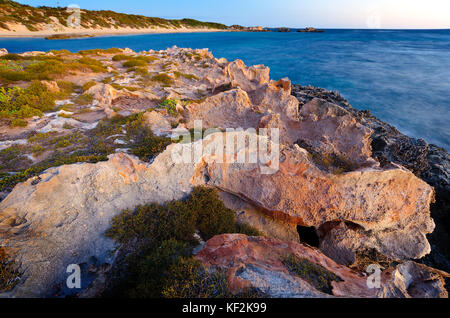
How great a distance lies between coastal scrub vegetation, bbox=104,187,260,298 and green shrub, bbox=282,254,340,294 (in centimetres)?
143

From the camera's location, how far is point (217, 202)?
5.48 m

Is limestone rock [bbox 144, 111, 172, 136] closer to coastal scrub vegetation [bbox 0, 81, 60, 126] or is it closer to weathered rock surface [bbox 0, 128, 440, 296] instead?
weathered rock surface [bbox 0, 128, 440, 296]

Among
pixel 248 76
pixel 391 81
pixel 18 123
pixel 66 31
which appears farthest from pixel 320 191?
pixel 66 31

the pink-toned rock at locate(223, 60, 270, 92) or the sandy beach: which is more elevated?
the sandy beach

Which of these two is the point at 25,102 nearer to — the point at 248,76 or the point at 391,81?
the point at 248,76

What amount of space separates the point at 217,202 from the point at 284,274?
254 centimetres

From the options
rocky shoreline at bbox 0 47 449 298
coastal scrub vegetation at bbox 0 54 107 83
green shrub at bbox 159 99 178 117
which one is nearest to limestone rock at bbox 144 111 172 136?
rocky shoreline at bbox 0 47 449 298

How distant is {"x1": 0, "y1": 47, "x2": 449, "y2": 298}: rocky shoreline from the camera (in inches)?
142
